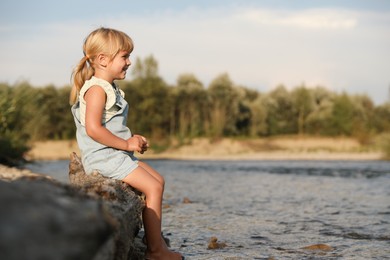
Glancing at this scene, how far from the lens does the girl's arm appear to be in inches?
117

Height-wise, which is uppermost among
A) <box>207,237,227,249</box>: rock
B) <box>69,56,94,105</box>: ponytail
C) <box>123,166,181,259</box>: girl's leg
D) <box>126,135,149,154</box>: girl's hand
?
<box>69,56,94,105</box>: ponytail

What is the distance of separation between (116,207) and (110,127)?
97cm

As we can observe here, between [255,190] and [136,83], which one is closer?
[255,190]

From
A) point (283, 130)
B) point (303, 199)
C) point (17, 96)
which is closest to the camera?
point (303, 199)

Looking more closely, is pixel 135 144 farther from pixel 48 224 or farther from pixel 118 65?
pixel 48 224

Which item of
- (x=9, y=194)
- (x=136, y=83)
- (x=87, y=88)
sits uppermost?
(x=136, y=83)

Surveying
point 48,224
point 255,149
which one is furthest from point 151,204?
point 255,149

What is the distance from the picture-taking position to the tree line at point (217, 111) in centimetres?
3544

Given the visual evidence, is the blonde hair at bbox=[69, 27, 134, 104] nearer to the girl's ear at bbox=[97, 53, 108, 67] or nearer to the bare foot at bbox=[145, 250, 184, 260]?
the girl's ear at bbox=[97, 53, 108, 67]

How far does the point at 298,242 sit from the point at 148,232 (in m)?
1.70

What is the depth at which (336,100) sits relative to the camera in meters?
40.0

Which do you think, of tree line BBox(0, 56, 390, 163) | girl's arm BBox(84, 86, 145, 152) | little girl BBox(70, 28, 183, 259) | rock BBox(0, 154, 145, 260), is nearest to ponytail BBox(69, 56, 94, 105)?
little girl BBox(70, 28, 183, 259)

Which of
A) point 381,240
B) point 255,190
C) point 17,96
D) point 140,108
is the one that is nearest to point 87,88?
point 381,240

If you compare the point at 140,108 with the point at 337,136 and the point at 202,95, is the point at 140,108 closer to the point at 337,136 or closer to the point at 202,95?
the point at 202,95
